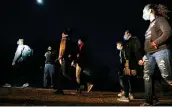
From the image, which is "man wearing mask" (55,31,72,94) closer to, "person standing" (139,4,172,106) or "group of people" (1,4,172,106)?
"group of people" (1,4,172,106)

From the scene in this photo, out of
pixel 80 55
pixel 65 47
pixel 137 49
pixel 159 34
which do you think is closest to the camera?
pixel 159 34

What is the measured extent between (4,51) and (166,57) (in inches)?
538

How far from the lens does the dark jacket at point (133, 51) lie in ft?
28.1

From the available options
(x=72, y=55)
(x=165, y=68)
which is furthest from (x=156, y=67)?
(x=72, y=55)

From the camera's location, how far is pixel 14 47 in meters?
18.9

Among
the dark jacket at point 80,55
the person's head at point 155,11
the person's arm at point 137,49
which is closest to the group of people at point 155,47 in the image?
the person's head at point 155,11

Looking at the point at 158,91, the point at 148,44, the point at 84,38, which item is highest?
the point at 84,38

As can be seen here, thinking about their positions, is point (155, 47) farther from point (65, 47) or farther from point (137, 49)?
point (65, 47)

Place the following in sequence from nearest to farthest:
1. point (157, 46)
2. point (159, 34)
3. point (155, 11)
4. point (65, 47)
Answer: point (157, 46) → point (159, 34) → point (155, 11) → point (65, 47)

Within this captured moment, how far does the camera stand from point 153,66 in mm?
6469

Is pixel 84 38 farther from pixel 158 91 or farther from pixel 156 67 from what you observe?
pixel 156 67

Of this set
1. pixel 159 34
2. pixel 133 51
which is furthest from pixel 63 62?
pixel 159 34

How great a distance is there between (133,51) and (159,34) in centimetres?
229

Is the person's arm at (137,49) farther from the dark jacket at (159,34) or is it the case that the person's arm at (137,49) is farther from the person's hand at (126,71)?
the dark jacket at (159,34)
